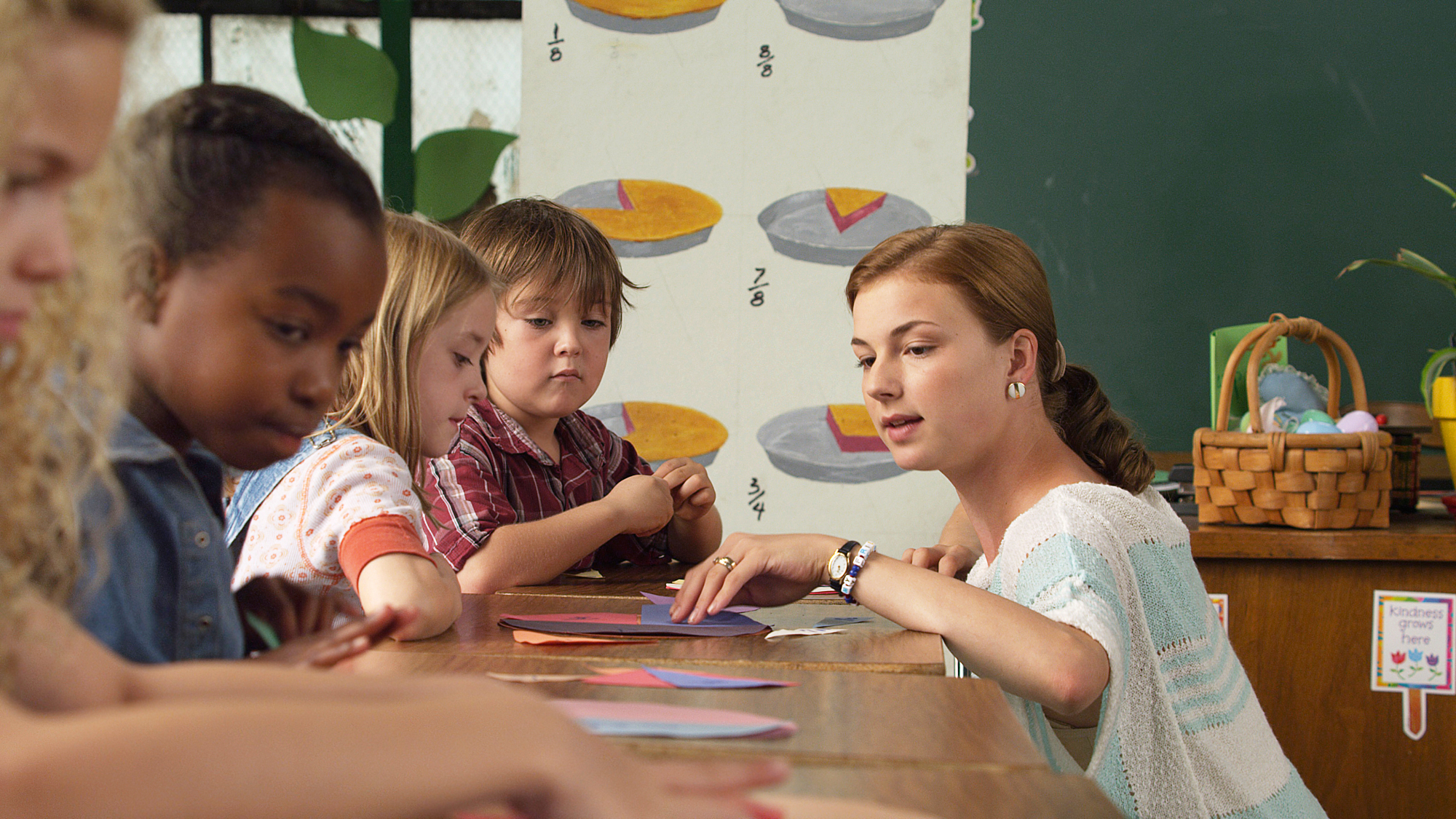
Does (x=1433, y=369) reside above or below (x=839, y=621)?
above

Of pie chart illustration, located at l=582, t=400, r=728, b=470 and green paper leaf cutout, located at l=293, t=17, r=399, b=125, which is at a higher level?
green paper leaf cutout, located at l=293, t=17, r=399, b=125

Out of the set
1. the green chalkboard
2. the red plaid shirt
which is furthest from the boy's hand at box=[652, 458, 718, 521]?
the green chalkboard

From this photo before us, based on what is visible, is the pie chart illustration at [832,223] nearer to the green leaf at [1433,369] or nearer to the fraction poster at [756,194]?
the fraction poster at [756,194]

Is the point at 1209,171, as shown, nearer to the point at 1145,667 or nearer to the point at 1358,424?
the point at 1358,424

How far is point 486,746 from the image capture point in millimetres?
284

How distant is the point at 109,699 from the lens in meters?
0.36

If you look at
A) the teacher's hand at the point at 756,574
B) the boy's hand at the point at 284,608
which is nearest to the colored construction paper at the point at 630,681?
the boy's hand at the point at 284,608

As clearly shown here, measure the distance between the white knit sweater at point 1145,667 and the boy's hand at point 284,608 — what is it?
24.1 inches

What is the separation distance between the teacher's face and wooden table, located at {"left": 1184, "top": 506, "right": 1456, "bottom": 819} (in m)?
1.83

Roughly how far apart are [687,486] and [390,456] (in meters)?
Result: 0.61

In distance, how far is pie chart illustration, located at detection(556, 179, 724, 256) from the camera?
2719 mm

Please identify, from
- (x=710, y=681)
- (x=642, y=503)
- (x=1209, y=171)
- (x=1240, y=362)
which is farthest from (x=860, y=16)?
(x=710, y=681)

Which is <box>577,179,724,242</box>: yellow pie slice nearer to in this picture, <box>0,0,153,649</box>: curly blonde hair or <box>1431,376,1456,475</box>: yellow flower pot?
<box>1431,376,1456,475</box>: yellow flower pot

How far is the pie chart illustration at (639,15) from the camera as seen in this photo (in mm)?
2711
